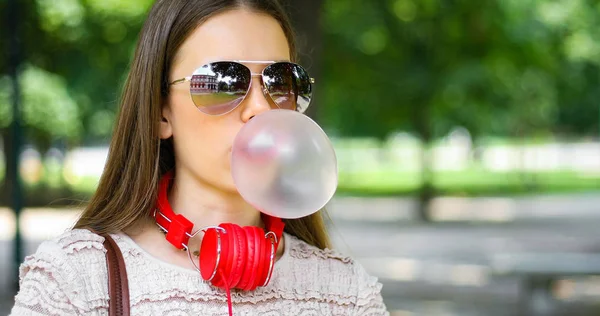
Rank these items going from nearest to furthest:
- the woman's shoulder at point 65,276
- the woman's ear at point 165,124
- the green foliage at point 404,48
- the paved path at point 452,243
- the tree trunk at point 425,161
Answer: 1. the woman's shoulder at point 65,276
2. the woman's ear at point 165,124
3. the paved path at point 452,243
4. the green foliage at point 404,48
5. the tree trunk at point 425,161

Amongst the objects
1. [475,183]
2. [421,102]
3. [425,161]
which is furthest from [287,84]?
[475,183]

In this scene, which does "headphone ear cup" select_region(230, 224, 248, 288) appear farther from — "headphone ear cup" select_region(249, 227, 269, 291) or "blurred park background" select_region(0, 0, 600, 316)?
"blurred park background" select_region(0, 0, 600, 316)

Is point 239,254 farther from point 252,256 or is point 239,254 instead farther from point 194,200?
point 194,200

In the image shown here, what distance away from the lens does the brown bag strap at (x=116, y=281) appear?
1660mm

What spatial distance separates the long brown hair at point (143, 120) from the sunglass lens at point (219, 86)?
0.11m

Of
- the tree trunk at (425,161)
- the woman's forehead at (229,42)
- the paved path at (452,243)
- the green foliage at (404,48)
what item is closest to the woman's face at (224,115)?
the woman's forehead at (229,42)

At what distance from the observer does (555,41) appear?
16.1 m

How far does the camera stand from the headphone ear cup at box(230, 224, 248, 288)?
165cm

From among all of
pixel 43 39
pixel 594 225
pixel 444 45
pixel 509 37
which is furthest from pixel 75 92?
pixel 594 225

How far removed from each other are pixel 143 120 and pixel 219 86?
0.20 meters

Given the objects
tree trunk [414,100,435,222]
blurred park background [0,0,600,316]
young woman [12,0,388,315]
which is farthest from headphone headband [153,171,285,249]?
tree trunk [414,100,435,222]

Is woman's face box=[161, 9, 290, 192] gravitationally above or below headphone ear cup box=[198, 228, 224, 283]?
above

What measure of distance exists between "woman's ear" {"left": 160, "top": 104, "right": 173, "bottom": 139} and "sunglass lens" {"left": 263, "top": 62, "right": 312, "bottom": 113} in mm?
247

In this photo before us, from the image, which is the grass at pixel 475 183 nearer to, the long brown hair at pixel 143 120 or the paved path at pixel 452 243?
the paved path at pixel 452 243
